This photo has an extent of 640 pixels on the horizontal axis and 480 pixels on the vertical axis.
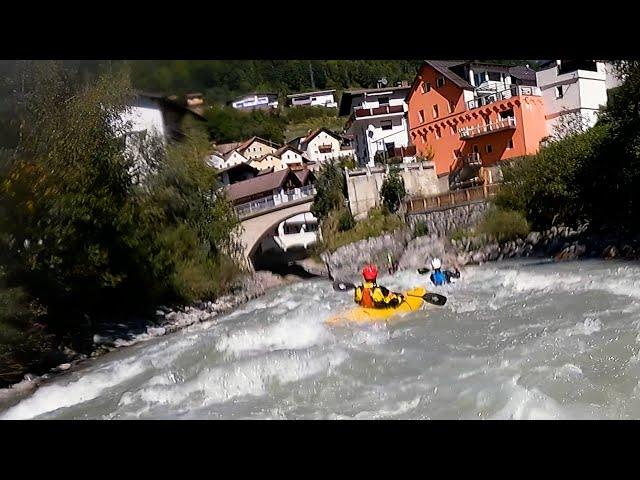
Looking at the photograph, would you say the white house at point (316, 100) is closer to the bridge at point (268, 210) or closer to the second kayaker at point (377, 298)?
the second kayaker at point (377, 298)

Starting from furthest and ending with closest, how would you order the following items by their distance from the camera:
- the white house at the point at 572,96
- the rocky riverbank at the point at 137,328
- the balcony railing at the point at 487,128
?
the white house at the point at 572,96 < the balcony railing at the point at 487,128 < the rocky riverbank at the point at 137,328

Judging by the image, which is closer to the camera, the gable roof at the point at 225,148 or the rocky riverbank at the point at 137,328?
the gable roof at the point at 225,148

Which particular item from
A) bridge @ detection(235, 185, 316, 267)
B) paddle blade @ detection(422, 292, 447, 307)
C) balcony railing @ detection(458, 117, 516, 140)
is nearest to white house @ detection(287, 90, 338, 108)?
paddle blade @ detection(422, 292, 447, 307)

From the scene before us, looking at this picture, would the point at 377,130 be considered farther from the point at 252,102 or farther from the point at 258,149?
the point at 252,102

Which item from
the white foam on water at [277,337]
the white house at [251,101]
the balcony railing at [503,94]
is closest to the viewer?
the white house at [251,101]

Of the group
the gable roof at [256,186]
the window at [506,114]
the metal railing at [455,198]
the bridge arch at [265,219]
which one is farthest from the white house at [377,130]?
the window at [506,114]
